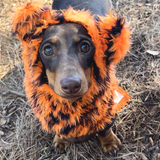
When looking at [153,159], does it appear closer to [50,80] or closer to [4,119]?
[50,80]

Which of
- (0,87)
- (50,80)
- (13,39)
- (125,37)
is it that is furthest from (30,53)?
(13,39)

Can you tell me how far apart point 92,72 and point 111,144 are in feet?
3.53

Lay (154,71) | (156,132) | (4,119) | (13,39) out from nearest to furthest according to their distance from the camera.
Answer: (156,132) → (4,119) → (154,71) → (13,39)

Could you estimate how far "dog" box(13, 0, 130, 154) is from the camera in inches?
57.3

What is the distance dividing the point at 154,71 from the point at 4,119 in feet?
7.54

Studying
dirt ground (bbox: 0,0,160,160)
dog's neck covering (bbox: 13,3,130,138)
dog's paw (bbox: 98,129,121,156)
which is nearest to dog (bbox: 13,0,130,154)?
dog's neck covering (bbox: 13,3,130,138)

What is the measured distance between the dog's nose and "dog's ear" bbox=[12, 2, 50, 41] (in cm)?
52

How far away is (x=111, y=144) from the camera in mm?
2266

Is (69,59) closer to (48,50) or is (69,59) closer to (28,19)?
(48,50)

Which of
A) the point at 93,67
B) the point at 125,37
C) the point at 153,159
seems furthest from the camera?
the point at 153,159

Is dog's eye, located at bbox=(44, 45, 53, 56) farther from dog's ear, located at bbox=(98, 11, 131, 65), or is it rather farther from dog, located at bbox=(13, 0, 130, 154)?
dog's ear, located at bbox=(98, 11, 131, 65)

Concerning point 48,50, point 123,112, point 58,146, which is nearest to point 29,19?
point 48,50

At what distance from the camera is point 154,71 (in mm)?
2896

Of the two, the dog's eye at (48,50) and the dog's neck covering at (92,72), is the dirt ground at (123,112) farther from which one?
the dog's eye at (48,50)
